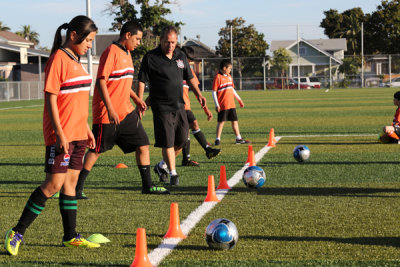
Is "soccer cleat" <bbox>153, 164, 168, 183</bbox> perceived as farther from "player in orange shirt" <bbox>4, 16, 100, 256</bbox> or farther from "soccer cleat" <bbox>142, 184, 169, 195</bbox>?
"player in orange shirt" <bbox>4, 16, 100, 256</bbox>

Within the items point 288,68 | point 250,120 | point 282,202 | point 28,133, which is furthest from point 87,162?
point 288,68

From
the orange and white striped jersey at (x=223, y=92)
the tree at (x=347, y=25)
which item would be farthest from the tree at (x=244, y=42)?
the orange and white striped jersey at (x=223, y=92)

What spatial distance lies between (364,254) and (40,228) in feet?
9.89

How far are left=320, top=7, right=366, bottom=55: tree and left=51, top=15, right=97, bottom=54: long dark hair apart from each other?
95.4 metres

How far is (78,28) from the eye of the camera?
519cm

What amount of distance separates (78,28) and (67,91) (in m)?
0.52

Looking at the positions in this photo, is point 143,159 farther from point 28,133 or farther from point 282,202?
point 28,133

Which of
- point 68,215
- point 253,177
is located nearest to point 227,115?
point 253,177

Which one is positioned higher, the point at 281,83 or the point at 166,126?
the point at 281,83

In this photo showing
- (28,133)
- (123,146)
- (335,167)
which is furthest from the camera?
(28,133)

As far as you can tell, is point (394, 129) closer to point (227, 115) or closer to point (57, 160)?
point (227, 115)

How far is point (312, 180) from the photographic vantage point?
870cm

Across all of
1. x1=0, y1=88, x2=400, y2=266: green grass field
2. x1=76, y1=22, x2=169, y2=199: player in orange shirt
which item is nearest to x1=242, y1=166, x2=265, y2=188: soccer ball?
x1=0, y1=88, x2=400, y2=266: green grass field

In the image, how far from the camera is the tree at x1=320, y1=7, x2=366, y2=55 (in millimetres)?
98500
